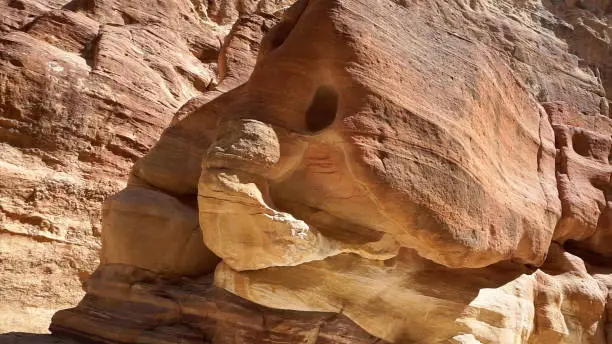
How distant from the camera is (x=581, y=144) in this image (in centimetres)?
631

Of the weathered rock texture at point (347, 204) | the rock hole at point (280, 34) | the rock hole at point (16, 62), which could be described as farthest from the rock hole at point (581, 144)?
the rock hole at point (16, 62)

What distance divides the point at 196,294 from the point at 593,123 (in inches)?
208

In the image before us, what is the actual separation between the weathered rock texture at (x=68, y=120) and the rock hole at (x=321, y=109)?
1808 mm

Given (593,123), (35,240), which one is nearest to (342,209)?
(593,123)

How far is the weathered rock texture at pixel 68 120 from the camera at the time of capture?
6.90 metres

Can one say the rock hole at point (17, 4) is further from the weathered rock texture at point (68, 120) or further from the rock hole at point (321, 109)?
the rock hole at point (321, 109)

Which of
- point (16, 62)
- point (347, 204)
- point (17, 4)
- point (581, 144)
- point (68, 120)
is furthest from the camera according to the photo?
point (17, 4)

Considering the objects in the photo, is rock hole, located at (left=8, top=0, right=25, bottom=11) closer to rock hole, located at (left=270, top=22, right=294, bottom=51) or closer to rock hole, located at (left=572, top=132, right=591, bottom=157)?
rock hole, located at (left=270, top=22, right=294, bottom=51)

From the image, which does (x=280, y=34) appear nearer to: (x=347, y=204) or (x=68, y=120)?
(x=347, y=204)

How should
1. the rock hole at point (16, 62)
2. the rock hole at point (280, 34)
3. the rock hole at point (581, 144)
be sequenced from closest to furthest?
the rock hole at point (280, 34), the rock hole at point (581, 144), the rock hole at point (16, 62)

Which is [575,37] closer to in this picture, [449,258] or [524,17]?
[524,17]

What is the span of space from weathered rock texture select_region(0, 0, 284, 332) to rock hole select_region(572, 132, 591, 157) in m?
3.76

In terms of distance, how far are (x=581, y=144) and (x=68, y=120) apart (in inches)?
274

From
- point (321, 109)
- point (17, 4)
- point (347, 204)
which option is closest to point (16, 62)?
point (17, 4)
